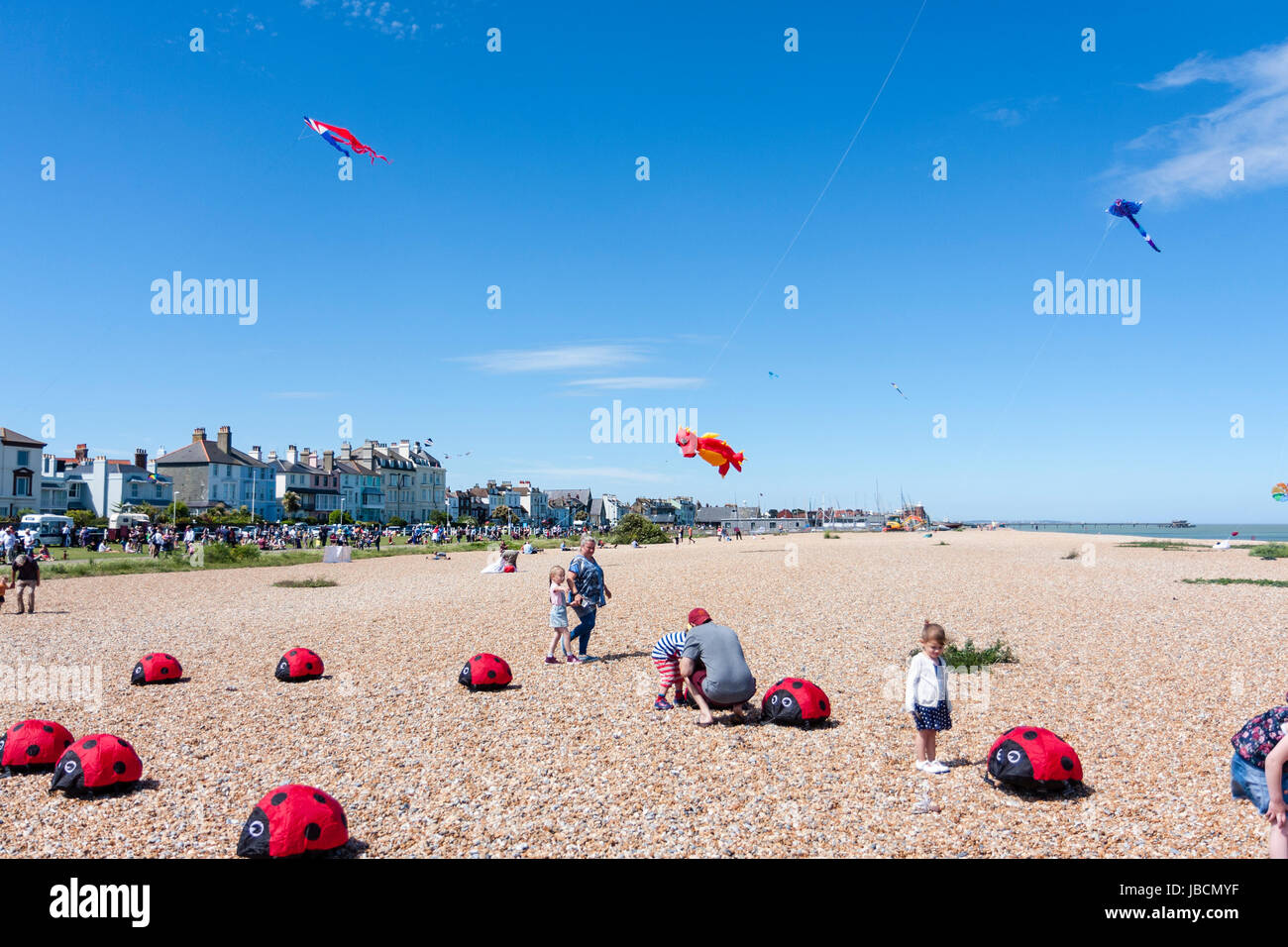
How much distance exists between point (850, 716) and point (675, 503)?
183 m

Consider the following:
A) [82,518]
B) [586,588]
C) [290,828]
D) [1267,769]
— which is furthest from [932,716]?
[82,518]

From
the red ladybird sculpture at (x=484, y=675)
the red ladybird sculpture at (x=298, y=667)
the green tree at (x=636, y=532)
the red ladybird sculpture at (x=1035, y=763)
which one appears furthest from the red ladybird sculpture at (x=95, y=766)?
the green tree at (x=636, y=532)

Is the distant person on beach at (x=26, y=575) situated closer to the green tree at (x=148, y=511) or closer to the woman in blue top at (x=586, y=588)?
the woman in blue top at (x=586, y=588)

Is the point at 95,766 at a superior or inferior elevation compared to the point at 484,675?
superior

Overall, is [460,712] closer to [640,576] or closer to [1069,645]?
[1069,645]

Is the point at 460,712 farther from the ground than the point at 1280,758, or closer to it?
closer to it

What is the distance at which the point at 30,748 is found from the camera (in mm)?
7934

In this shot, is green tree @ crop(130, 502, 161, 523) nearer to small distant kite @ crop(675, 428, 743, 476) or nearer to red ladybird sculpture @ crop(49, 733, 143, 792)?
small distant kite @ crop(675, 428, 743, 476)

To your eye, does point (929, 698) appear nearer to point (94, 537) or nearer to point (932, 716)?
point (932, 716)

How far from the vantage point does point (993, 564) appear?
3828 centimetres

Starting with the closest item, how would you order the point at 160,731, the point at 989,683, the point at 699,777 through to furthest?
the point at 699,777 < the point at 160,731 < the point at 989,683

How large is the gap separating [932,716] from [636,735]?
3.36m

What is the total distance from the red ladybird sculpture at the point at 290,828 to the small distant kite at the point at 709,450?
86.4ft
